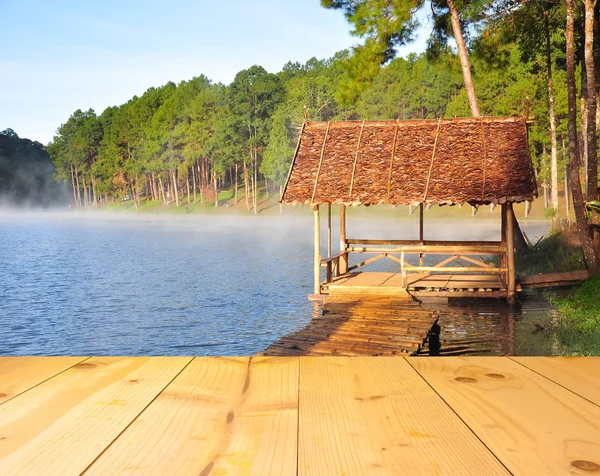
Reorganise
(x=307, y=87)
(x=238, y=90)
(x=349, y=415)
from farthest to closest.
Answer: (x=238, y=90) < (x=307, y=87) < (x=349, y=415)

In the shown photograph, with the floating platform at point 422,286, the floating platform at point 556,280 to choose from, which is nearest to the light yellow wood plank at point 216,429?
the floating platform at point 422,286

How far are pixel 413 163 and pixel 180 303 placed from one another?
32.2 ft

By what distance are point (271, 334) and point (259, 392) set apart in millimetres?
14990

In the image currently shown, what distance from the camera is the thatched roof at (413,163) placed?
1631 centimetres

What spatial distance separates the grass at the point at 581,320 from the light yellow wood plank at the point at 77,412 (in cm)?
838

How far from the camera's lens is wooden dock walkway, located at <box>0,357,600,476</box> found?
1.75m

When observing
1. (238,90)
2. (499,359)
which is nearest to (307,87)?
(238,90)

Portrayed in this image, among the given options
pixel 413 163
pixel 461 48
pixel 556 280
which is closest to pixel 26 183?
pixel 461 48

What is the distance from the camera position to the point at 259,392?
239 centimetres

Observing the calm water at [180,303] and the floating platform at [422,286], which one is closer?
the calm water at [180,303]

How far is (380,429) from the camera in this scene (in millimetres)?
1983

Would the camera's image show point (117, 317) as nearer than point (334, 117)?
Yes

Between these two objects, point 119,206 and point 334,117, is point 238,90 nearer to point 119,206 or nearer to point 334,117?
point 334,117

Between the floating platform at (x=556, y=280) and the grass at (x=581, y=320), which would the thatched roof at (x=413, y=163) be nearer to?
the grass at (x=581, y=320)
